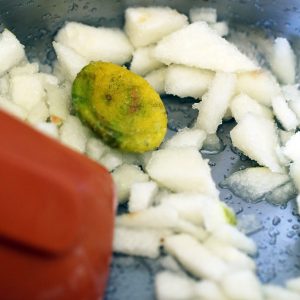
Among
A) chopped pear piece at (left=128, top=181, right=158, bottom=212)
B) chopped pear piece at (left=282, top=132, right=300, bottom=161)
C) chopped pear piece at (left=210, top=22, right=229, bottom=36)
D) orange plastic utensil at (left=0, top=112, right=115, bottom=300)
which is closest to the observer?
orange plastic utensil at (left=0, top=112, right=115, bottom=300)

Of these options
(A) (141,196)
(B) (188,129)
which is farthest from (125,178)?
(B) (188,129)

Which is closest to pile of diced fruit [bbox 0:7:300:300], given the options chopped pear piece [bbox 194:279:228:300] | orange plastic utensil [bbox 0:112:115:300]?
chopped pear piece [bbox 194:279:228:300]

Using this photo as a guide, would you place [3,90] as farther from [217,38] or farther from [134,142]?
[217,38]

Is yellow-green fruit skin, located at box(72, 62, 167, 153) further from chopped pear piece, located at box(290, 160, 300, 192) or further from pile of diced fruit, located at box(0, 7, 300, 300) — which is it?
chopped pear piece, located at box(290, 160, 300, 192)

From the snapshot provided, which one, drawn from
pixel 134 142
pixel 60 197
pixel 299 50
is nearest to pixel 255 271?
pixel 134 142

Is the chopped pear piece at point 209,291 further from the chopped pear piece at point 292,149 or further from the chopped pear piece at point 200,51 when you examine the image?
the chopped pear piece at point 200,51

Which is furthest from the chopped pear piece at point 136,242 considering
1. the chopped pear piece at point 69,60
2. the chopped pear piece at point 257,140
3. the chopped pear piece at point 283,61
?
the chopped pear piece at point 283,61
